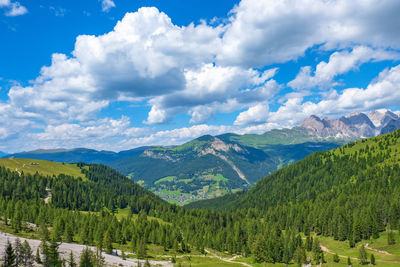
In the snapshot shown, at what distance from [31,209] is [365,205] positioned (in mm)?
198419

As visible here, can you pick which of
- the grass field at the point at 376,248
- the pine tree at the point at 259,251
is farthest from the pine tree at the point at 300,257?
the pine tree at the point at 259,251

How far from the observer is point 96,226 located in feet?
414

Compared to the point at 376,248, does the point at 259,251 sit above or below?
below

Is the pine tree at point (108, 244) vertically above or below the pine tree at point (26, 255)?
below

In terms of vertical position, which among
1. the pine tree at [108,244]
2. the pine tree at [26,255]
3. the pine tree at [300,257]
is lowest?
the pine tree at [300,257]

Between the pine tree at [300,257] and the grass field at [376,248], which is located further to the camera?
the pine tree at [300,257]

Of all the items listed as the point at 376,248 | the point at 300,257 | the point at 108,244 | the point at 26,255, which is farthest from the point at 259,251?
the point at 26,255

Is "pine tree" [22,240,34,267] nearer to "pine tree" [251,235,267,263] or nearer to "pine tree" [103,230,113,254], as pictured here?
"pine tree" [103,230,113,254]

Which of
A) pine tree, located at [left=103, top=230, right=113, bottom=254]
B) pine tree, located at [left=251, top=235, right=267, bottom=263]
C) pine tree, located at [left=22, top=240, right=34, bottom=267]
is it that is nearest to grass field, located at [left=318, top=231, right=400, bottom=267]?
pine tree, located at [left=251, top=235, right=267, bottom=263]

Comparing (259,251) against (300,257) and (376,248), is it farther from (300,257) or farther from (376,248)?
(376,248)

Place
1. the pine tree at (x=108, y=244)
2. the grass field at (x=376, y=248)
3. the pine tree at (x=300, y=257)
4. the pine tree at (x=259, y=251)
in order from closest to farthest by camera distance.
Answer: the grass field at (x=376, y=248)
the pine tree at (x=108, y=244)
the pine tree at (x=300, y=257)
the pine tree at (x=259, y=251)

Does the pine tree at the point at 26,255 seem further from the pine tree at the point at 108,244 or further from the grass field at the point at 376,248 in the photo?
the grass field at the point at 376,248

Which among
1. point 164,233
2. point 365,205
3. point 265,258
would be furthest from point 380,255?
point 164,233

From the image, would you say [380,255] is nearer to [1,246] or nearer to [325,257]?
[325,257]
